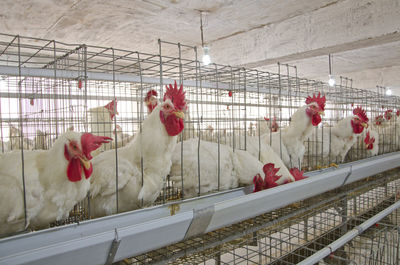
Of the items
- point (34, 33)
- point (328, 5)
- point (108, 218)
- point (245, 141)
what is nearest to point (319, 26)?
point (328, 5)

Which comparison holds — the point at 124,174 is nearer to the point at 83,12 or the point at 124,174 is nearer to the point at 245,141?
the point at 245,141

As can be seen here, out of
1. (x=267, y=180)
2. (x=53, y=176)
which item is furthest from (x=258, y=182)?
(x=53, y=176)

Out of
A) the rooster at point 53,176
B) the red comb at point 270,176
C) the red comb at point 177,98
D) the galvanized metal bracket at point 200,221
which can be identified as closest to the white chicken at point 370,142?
the red comb at point 270,176

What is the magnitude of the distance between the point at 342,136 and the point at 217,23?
2.37m

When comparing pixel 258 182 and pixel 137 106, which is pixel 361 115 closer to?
pixel 258 182

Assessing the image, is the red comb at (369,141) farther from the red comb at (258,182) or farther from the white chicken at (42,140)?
the white chicken at (42,140)

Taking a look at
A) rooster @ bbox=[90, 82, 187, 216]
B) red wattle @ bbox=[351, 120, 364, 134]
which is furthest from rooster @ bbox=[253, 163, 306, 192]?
red wattle @ bbox=[351, 120, 364, 134]

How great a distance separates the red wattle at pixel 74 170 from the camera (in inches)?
57.2

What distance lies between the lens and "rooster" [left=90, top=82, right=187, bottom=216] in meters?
1.68

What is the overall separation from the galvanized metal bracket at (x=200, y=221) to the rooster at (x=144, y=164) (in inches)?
17.4

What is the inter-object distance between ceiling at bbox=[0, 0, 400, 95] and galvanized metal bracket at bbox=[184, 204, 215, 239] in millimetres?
2754

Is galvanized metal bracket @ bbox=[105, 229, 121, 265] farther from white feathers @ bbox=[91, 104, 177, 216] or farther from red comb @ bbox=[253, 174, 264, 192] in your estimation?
red comb @ bbox=[253, 174, 264, 192]

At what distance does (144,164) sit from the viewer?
1.88 meters

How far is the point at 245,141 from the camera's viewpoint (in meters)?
2.55
